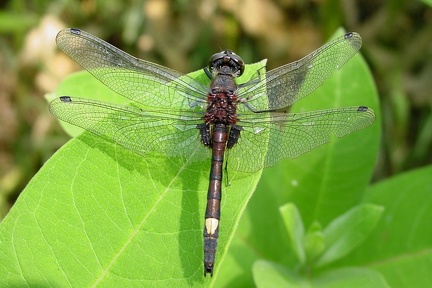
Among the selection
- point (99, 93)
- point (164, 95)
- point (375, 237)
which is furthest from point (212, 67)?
point (375, 237)

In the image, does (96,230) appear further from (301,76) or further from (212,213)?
(301,76)

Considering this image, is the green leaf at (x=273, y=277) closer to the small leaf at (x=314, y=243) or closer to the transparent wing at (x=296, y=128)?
the small leaf at (x=314, y=243)

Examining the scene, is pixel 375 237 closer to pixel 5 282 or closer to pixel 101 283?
pixel 101 283

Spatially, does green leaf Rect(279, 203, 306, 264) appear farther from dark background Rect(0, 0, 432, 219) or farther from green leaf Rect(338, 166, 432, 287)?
dark background Rect(0, 0, 432, 219)

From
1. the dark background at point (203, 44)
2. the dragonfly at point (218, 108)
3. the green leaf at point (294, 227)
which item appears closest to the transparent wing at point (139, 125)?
the dragonfly at point (218, 108)

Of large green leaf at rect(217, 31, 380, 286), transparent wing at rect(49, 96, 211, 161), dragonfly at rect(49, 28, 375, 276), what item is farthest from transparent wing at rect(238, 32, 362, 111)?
transparent wing at rect(49, 96, 211, 161)

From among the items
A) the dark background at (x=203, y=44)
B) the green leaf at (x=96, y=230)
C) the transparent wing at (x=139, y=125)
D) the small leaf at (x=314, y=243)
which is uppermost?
the dark background at (x=203, y=44)
